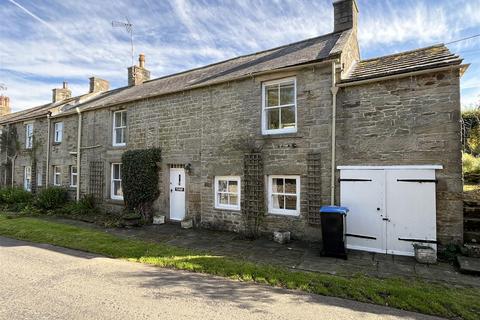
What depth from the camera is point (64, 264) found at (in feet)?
21.9

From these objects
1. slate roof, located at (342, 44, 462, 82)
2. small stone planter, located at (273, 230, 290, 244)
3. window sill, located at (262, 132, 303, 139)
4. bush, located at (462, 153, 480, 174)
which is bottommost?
small stone planter, located at (273, 230, 290, 244)

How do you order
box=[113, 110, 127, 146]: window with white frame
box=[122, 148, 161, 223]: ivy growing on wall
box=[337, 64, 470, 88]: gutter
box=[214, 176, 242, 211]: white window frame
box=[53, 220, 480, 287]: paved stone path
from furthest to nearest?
box=[113, 110, 127, 146]: window with white frame, box=[122, 148, 161, 223]: ivy growing on wall, box=[214, 176, 242, 211]: white window frame, box=[337, 64, 470, 88]: gutter, box=[53, 220, 480, 287]: paved stone path

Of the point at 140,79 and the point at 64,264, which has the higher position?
the point at 140,79

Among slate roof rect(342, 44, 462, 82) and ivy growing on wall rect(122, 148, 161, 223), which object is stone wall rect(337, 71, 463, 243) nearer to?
slate roof rect(342, 44, 462, 82)

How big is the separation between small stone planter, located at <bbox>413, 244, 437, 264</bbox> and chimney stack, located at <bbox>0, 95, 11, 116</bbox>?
1377 inches

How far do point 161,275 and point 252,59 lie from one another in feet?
31.2

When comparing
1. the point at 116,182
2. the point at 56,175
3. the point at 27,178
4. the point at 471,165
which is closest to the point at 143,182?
the point at 116,182

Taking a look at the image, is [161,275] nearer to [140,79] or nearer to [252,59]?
[252,59]

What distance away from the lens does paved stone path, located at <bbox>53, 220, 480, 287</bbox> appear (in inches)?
238

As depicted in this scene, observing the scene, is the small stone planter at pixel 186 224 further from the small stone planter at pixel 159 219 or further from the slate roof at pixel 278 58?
the slate roof at pixel 278 58

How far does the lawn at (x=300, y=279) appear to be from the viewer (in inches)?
181

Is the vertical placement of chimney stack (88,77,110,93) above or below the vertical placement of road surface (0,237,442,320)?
above

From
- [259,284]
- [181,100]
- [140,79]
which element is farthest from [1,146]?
[259,284]

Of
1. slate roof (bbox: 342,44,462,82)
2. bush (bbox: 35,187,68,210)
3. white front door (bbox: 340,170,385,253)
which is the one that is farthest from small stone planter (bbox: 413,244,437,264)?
bush (bbox: 35,187,68,210)
